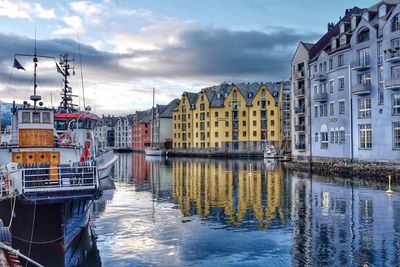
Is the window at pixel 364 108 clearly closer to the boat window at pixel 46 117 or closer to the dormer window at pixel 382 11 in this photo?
the dormer window at pixel 382 11

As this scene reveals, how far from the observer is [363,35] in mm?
57219

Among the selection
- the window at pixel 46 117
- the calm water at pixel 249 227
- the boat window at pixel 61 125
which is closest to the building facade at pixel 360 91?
the calm water at pixel 249 227

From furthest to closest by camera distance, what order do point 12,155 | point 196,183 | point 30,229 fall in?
1. point 196,183
2. point 12,155
3. point 30,229

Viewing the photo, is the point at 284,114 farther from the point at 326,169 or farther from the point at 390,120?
the point at 390,120

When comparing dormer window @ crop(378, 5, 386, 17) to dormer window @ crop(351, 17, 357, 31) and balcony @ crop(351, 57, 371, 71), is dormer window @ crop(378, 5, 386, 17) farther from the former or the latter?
balcony @ crop(351, 57, 371, 71)

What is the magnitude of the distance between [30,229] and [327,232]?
15.0 m

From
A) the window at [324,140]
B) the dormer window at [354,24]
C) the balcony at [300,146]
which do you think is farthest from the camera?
the balcony at [300,146]

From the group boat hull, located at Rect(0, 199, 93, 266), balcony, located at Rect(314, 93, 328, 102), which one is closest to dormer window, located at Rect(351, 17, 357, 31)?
balcony, located at Rect(314, 93, 328, 102)

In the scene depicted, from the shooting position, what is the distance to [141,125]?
174 m

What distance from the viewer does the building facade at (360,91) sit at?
5116 cm

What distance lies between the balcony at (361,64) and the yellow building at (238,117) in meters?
64.5

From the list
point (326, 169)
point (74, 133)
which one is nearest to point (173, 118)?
point (326, 169)

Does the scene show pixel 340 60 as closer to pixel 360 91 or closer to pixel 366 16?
pixel 366 16

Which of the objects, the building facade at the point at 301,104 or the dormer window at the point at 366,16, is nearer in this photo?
the dormer window at the point at 366,16
